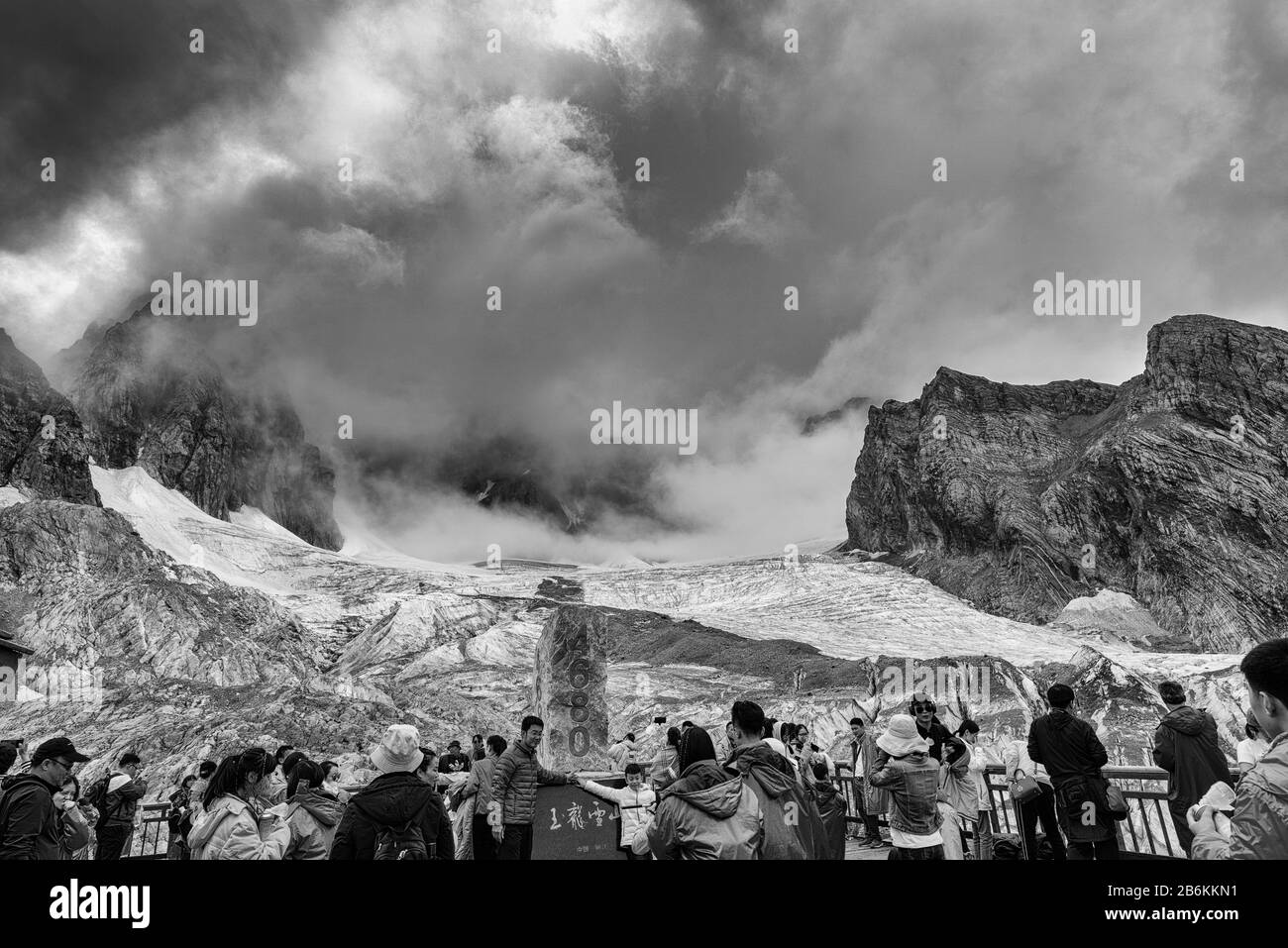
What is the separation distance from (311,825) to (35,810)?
153cm

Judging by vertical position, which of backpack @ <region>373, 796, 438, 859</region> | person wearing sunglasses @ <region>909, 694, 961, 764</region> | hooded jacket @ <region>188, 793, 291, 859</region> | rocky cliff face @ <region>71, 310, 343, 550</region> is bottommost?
backpack @ <region>373, 796, 438, 859</region>

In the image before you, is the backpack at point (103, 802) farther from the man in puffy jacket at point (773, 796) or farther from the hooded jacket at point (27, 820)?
the man in puffy jacket at point (773, 796)

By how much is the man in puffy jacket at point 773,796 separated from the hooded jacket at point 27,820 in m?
4.03

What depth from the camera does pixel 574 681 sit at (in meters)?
16.8

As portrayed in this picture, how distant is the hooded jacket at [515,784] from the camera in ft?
22.6

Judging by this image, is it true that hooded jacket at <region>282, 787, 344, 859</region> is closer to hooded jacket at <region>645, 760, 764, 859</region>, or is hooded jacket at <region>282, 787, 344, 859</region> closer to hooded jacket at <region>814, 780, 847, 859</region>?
hooded jacket at <region>645, 760, 764, 859</region>

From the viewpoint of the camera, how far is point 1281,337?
90.0 meters

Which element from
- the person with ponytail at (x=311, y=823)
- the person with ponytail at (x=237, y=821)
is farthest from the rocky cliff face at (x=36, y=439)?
the person with ponytail at (x=237, y=821)

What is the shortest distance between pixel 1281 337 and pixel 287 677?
10518 centimetres

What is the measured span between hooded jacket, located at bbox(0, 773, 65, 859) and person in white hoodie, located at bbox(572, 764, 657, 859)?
3351mm

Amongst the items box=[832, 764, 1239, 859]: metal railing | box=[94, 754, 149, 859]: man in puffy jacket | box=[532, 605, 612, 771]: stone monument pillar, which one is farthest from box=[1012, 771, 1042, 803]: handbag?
box=[532, 605, 612, 771]: stone monument pillar

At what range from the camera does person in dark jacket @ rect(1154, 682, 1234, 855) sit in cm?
607

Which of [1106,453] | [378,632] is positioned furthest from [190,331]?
[1106,453]
